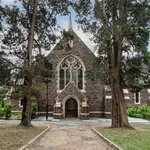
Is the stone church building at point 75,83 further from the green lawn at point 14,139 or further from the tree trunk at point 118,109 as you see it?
the green lawn at point 14,139

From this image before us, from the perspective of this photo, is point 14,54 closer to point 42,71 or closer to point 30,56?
point 30,56

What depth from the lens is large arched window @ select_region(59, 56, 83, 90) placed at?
35.8 m

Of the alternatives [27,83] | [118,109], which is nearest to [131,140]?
[118,109]

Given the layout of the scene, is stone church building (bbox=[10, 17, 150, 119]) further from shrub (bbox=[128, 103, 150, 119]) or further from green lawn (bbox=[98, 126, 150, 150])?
green lawn (bbox=[98, 126, 150, 150])

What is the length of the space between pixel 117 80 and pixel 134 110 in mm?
15994

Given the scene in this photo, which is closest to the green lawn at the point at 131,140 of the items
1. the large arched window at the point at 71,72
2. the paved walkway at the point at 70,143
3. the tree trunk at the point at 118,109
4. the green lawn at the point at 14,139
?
the paved walkway at the point at 70,143

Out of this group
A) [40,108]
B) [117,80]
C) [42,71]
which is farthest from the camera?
[40,108]

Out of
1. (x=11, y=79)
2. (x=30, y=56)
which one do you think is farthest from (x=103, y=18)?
(x=11, y=79)

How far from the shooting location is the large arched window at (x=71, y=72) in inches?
1410

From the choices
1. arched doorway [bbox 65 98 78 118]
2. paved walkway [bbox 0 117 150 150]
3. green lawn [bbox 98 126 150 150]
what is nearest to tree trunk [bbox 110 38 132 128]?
paved walkway [bbox 0 117 150 150]

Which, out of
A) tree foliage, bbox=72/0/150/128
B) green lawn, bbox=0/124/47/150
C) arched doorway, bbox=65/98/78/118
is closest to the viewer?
green lawn, bbox=0/124/47/150

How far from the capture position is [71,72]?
35.9 m

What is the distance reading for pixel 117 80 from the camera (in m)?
20.8

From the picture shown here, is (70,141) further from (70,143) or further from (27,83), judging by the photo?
(27,83)
